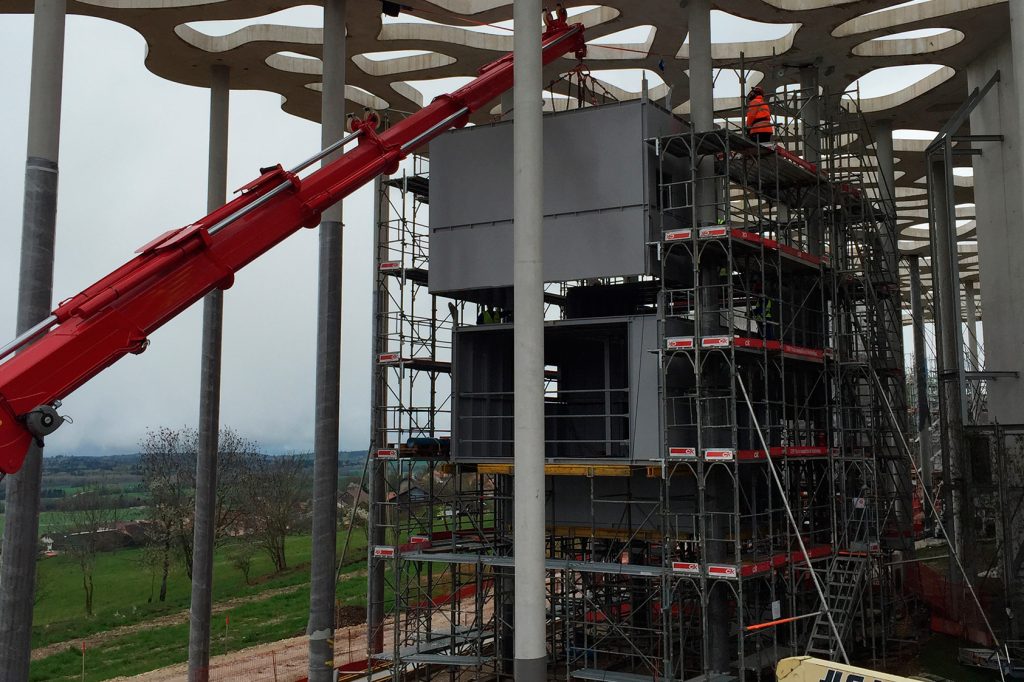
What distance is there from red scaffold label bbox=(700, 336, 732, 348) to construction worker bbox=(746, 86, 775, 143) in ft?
14.9

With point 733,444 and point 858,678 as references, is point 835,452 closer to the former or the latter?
point 733,444

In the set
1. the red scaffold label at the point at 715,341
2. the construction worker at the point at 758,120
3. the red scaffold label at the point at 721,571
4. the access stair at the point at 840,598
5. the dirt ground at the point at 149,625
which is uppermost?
the construction worker at the point at 758,120

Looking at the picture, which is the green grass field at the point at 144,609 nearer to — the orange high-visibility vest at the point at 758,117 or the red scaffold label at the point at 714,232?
the red scaffold label at the point at 714,232

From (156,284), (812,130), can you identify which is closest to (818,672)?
(156,284)

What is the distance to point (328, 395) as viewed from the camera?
2367 cm

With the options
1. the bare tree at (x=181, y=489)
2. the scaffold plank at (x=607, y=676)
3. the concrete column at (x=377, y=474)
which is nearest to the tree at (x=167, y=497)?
the bare tree at (x=181, y=489)

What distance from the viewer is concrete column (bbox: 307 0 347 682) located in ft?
74.8

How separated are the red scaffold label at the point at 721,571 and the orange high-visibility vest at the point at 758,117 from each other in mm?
8996

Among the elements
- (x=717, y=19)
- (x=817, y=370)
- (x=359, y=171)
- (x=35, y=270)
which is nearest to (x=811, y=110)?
(x=717, y=19)

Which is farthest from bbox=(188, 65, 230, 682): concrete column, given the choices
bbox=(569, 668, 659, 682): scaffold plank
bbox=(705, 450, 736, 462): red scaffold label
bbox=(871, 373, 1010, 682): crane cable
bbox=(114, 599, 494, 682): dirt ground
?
bbox=(871, 373, 1010, 682): crane cable

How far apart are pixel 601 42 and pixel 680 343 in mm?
15009

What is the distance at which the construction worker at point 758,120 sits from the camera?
20.1 metres

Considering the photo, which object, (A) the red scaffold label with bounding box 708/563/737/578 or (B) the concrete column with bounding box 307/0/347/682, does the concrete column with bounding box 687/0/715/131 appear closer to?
(B) the concrete column with bounding box 307/0/347/682

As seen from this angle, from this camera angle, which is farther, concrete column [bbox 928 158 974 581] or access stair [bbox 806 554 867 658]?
concrete column [bbox 928 158 974 581]
